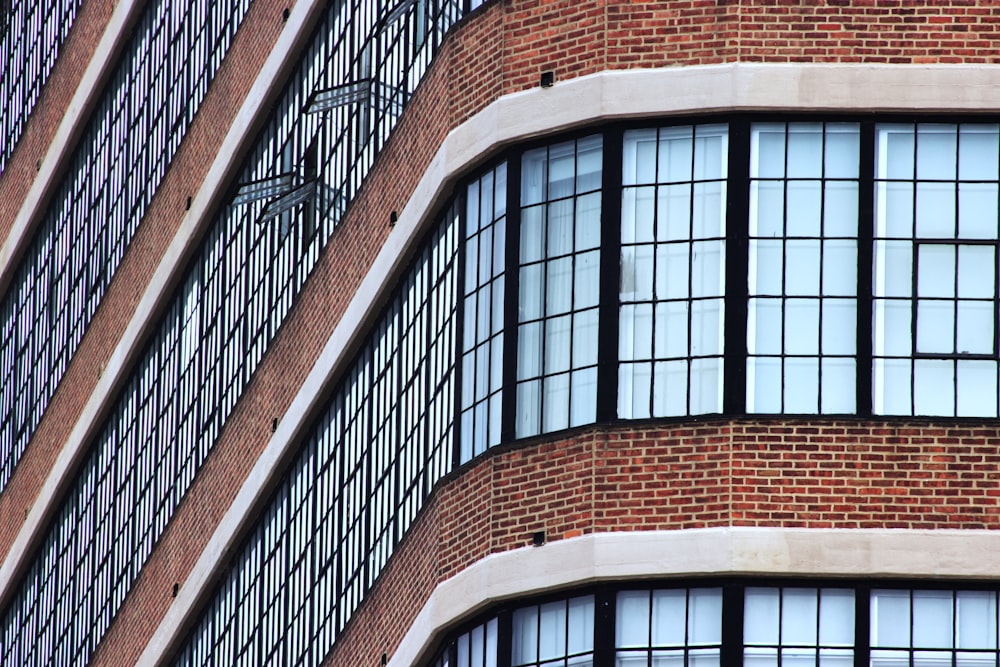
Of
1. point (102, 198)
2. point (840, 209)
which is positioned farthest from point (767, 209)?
point (102, 198)

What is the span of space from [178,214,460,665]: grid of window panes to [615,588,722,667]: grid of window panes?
3.60 meters

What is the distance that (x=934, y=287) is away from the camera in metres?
35.4

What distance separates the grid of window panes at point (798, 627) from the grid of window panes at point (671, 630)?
34cm

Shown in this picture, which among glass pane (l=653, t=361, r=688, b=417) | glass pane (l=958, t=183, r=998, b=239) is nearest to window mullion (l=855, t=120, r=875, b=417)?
glass pane (l=958, t=183, r=998, b=239)

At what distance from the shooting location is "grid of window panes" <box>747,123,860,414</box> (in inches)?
1384

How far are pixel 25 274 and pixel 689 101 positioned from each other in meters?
28.9

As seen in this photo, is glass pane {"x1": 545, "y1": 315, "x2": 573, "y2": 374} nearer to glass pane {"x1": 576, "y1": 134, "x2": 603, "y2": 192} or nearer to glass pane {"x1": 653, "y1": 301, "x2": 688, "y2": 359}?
glass pane {"x1": 653, "y1": 301, "x2": 688, "y2": 359}

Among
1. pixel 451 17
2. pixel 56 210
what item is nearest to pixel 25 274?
pixel 56 210

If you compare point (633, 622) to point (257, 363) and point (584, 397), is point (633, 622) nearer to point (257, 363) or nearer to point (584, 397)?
point (584, 397)

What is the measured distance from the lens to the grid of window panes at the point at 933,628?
113 feet

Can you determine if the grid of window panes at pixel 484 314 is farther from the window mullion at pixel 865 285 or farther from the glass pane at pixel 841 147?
the window mullion at pixel 865 285

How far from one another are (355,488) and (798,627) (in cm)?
891

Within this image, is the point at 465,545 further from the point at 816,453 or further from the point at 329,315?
the point at 329,315

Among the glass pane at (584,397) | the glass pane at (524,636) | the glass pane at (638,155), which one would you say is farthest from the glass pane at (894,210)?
the glass pane at (524,636)
